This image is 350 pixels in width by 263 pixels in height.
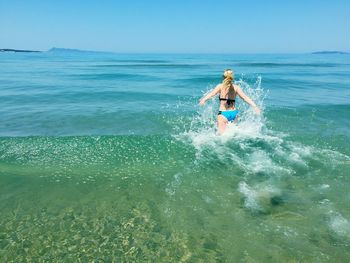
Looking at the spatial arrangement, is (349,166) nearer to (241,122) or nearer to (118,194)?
(241,122)

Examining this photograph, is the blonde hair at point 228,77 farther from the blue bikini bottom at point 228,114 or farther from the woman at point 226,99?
the blue bikini bottom at point 228,114

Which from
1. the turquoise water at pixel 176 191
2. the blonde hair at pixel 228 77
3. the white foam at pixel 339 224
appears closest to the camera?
the turquoise water at pixel 176 191

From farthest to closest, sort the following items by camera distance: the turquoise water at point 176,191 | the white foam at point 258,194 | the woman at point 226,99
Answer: the woman at point 226,99 → the white foam at point 258,194 → the turquoise water at point 176,191

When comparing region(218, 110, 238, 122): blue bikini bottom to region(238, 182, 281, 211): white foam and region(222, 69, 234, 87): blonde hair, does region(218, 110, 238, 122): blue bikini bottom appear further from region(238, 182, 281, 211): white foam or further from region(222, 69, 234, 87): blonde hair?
region(238, 182, 281, 211): white foam

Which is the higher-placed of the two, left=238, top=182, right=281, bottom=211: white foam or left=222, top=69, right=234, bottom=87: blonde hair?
left=222, top=69, right=234, bottom=87: blonde hair

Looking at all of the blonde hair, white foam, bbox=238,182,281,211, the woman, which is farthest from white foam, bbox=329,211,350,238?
the blonde hair

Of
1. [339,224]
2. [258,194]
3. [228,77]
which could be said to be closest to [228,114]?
[228,77]

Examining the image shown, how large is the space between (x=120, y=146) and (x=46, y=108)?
8.10 meters

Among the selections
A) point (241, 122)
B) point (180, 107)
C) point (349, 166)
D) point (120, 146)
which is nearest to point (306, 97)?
point (180, 107)

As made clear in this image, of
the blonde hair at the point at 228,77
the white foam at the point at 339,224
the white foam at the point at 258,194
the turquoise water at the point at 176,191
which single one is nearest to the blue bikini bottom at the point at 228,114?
the turquoise water at the point at 176,191

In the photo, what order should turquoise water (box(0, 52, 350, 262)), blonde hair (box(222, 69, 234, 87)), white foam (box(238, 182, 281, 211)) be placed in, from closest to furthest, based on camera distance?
turquoise water (box(0, 52, 350, 262)), white foam (box(238, 182, 281, 211)), blonde hair (box(222, 69, 234, 87))

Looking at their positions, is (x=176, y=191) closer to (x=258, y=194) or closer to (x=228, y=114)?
(x=258, y=194)

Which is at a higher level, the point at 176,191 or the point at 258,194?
the point at 258,194

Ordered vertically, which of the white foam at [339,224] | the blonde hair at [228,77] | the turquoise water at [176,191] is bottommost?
the turquoise water at [176,191]
